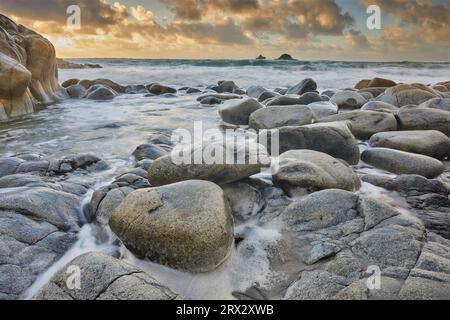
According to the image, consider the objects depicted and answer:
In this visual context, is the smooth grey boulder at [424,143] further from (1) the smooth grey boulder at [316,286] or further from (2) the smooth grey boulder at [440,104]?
(1) the smooth grey boulder at [316,286]

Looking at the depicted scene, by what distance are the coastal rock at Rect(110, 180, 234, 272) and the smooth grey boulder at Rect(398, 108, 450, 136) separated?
4.22 meters

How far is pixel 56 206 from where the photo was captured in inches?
119

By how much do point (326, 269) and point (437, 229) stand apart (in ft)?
3.87

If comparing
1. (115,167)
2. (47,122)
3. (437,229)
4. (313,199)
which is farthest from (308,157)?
(47,122)

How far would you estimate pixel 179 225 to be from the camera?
8.23 ft

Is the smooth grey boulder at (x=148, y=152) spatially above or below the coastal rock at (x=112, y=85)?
below

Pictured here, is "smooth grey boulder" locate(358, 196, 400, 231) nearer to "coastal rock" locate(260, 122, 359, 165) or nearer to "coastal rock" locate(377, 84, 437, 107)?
"coastal rock" locate(260, 122, 359, 165)

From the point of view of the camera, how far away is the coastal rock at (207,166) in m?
3.39

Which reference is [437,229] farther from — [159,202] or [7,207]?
[7,207]

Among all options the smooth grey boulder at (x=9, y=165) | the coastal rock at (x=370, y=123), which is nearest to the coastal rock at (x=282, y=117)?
the coastal rock at (x=370, y=123)

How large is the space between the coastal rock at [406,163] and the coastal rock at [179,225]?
7.90ft

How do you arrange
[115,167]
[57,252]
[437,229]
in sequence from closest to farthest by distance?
[57,252], [437,229], [115,167]
